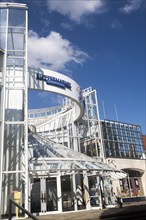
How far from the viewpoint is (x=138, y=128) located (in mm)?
34281

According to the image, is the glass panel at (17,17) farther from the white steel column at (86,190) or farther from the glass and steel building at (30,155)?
the white steel column at (86,190)

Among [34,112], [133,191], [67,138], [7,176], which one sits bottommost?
[133,191]

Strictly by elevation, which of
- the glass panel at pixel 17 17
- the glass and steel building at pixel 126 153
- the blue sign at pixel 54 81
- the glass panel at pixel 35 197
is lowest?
the glass panel at pixel 35 197

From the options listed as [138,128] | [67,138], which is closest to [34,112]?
[67,138]

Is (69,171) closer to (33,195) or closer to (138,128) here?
(33,195)

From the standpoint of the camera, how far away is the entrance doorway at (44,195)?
13.6m

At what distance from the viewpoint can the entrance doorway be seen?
1365 cm

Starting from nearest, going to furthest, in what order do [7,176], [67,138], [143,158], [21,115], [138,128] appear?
[7,176], [21,115], [67,138], [143,158], [138,128]

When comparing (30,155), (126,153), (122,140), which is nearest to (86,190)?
(30,155)

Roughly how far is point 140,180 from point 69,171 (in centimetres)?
1918

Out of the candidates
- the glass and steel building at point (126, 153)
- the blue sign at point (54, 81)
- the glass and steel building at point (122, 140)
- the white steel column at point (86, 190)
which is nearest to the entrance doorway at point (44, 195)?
the white steel column at point (86, 190)

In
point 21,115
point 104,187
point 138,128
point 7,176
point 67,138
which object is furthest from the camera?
point 138,128

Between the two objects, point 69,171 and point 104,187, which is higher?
point 69,171

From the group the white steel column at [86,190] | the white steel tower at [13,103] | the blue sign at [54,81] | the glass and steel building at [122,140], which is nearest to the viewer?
the white steel tower at [13,103]
